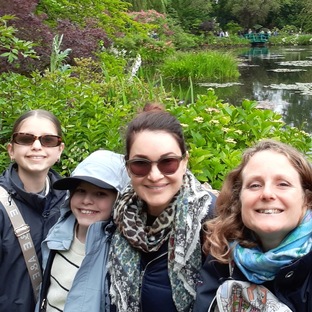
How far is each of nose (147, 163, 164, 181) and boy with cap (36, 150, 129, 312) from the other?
0.82ft

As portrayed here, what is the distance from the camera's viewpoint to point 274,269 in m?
1.27

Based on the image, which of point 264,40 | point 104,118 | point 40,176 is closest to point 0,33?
point 104,118

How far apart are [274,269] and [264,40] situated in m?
35.8

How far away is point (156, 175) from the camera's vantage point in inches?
59.6

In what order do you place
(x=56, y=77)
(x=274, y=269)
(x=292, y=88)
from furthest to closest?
1. (x=292, y=88)
2. (x=56, y=77)
3. (x=274, y=269)

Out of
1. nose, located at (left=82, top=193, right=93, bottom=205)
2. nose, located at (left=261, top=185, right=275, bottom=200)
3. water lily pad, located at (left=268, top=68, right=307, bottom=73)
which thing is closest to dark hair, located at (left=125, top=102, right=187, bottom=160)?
nose, located at (left=82, top=193, right=93, bottom=205)

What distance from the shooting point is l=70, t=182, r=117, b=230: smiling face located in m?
1.72

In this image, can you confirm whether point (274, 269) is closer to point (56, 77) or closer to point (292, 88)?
point (56, 77)

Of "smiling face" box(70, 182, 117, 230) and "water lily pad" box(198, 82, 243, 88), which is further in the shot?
"water lily pad" box(198, 82, 243, 88)

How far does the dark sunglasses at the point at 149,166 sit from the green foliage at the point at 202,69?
1157 centimetres

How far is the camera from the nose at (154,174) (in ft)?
4.96

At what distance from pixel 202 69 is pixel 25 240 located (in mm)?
11888

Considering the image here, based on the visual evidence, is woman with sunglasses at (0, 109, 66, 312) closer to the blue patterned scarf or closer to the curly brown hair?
the curly brown hair

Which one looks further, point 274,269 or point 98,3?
point 98,3
